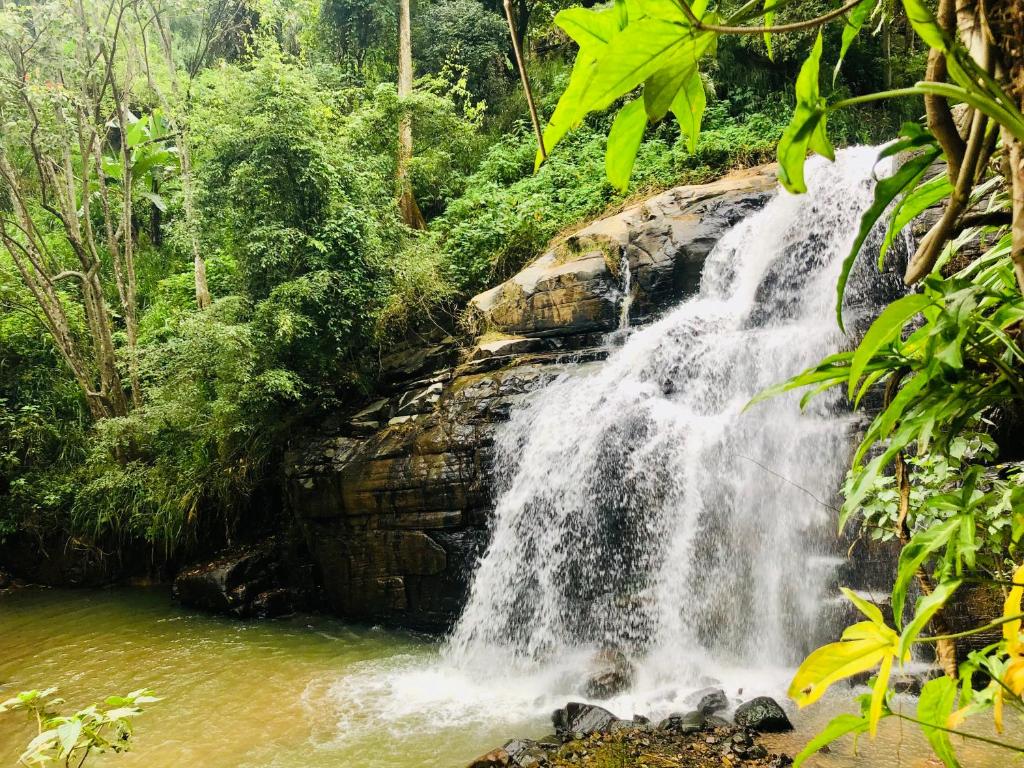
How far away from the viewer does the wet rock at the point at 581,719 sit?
4.17m

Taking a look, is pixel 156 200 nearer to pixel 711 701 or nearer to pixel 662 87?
pixel 711 701

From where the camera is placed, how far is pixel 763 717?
13.2ft

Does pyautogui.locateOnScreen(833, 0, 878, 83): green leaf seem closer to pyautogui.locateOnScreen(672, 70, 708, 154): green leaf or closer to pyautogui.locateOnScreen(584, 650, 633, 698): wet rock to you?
pyautogui.locateOnScreen(672, 70, 708, 154): green leaf

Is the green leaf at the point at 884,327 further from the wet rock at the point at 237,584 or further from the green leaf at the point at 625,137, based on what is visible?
the wet rock at the point at 237,584

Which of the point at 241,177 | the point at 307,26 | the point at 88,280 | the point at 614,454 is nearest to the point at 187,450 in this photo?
the point at 88,280

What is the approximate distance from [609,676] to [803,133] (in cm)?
506

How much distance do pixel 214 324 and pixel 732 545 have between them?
240 inches

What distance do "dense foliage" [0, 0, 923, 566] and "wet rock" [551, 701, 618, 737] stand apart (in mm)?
4832

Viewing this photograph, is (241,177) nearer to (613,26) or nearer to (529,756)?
(529,756)

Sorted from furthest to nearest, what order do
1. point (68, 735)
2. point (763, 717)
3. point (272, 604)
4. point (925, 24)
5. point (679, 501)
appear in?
point (272, 604) < point (679, 501) < point (763, 717) < point (68, 735) < point (925, 24)

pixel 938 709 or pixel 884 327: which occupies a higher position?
pixel 884 327

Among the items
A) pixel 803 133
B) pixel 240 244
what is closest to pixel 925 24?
pixel 803 133

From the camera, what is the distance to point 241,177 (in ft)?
25.7

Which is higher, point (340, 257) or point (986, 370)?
point (340, 257)
